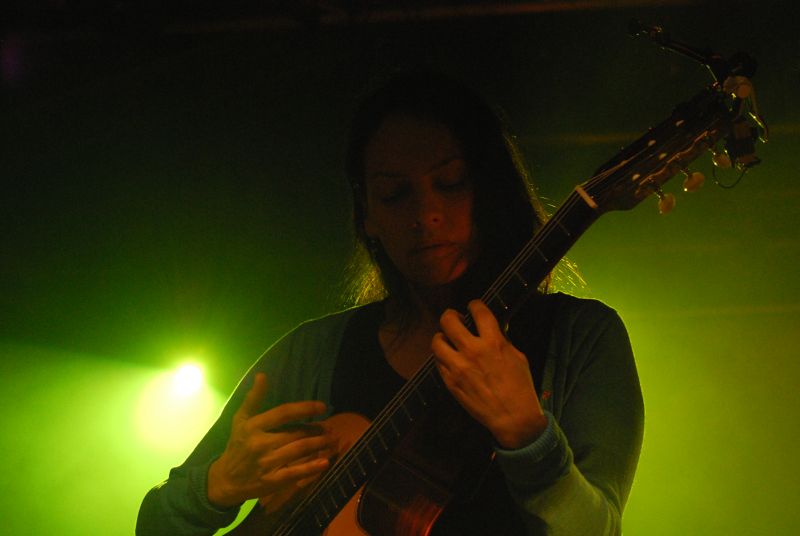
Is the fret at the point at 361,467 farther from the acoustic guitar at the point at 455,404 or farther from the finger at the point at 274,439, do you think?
the finger at the point at 274,439

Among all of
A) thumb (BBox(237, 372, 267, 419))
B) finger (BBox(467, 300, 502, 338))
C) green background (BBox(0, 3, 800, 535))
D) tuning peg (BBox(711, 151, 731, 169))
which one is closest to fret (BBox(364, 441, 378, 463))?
thumb (BBox(237, 372, 267, 419))

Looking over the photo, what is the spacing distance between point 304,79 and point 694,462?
5.91 feet

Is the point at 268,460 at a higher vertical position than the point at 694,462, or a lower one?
higher

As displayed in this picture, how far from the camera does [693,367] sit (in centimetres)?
210

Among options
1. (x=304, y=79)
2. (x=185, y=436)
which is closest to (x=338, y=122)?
(x=304, y=79)

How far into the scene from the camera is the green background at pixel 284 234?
81.7 inches

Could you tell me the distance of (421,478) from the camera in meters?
1.22

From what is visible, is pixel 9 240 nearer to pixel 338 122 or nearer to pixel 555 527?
pixel 338 122

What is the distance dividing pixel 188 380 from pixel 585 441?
159 cm

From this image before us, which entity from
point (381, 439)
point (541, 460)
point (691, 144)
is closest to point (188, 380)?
point (381, 439)

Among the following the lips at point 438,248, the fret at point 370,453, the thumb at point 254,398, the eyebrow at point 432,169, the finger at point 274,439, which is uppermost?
the eyebrow at point 432,169

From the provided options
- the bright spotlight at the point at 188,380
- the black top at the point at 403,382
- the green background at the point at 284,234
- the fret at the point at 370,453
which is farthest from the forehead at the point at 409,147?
the bright spotlight at the point at 188,380

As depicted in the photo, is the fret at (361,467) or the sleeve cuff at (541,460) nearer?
the sleeve cuff at (541,460)

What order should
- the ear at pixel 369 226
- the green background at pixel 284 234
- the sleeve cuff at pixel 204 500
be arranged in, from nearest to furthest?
the sleeve cuff at pixel 204 500
the ear at pixel 369 226
the green background at pixel 284 234
